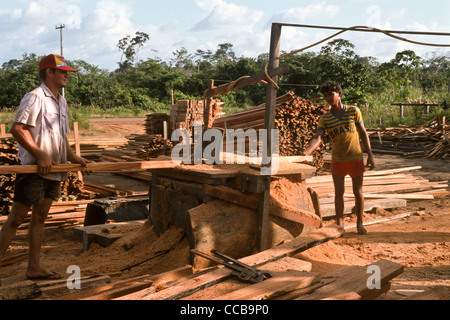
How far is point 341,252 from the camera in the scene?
198 inches

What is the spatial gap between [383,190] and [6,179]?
24.1ft

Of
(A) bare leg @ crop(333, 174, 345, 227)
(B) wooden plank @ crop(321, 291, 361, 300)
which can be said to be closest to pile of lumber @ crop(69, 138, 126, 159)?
(A) bare leg @ crop(333, 174, 345, 227)

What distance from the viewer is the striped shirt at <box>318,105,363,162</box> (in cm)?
587

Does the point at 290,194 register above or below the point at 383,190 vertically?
above

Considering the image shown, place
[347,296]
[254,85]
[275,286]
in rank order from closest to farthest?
[347,296] → [275,286] → [254,85]

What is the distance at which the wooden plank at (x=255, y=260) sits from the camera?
325 centimetres

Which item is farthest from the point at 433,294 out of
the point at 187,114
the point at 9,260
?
the point at 187,114

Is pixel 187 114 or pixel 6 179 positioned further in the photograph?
Answer: pixel 187 114

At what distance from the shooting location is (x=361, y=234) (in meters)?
6.26

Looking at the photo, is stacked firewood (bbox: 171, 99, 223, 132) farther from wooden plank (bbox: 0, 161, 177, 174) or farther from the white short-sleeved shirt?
the white short-sleeved shirt

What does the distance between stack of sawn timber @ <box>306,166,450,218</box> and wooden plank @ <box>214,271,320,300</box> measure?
388cm

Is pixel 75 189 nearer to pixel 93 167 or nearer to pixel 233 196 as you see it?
pixel 93 167
